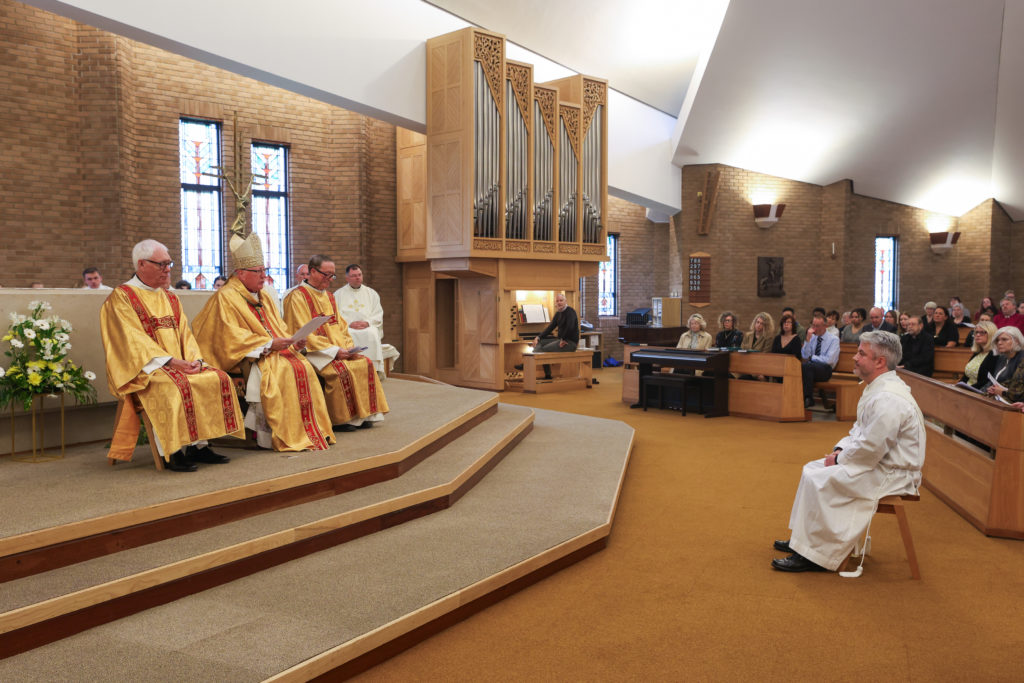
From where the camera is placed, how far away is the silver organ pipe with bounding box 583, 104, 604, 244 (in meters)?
12.0

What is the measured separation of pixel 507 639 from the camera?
3.19m

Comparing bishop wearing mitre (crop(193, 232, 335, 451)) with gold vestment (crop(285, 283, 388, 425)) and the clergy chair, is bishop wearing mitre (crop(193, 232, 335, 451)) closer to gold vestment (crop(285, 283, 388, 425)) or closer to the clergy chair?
gold vestment (crop(285, 283, 388, 425))

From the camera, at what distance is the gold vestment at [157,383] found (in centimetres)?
405

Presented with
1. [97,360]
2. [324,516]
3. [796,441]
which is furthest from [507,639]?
[796,441]

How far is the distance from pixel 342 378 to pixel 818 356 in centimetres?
634

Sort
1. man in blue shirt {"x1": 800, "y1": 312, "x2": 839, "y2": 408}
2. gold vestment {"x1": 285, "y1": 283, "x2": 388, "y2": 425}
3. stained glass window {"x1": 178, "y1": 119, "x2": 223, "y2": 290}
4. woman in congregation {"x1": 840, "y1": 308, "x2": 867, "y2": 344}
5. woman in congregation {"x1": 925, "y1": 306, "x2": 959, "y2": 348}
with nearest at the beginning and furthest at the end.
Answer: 1. gold vestment {"x1": 285, "y1": 283, "x2": 388, "y2": 425}
2. man in blue shirt {"x1": 800, "y1": 312, "x2": 839, "y2": 408}
3. woman in congregation {"x1": 925, "y1": 306, "x2": 959, "y2": 348}
4. woman in congregation {"x1": 840, "y1": 308, "x2": 867, "y2": 344}
5. stained glass window {"x1": 178, "y1": 119, "x2": 223, "y2": 290}

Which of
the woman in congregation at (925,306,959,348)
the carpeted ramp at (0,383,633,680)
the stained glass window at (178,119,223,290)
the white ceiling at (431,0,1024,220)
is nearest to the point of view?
the carpeted ramp at (0,383,633,680)

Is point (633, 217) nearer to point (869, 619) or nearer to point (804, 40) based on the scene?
point (804, 40)

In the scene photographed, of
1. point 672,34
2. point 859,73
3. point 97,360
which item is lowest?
point 97,360

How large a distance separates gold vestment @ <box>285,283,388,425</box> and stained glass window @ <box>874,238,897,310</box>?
48.1 ft

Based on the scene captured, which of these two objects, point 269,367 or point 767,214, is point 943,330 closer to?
point 767,214

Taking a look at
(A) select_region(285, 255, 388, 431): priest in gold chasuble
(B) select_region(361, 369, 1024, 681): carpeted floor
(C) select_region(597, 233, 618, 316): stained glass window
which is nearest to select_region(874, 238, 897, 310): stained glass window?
(C) select_region(597, 233, 618, 316): stained glass window

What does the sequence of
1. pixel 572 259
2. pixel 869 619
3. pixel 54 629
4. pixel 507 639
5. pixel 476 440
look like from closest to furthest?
pixel 54 629 < pixel 507 639 < pixel 869 619 < pixel 476 440 < pixel 572 259

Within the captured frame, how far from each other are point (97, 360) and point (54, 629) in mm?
2544
